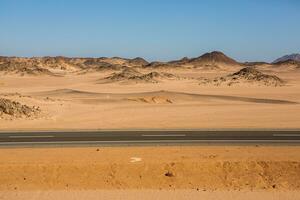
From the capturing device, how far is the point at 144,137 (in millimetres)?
26781

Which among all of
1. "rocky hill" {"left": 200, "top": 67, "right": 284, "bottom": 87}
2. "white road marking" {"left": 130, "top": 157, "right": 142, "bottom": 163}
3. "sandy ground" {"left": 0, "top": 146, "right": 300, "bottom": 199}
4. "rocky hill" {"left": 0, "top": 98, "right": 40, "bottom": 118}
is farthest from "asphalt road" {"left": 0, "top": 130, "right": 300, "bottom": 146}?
"rocky hill" {"left": 200, "top": 67, "right": 284, "bottom": 87}

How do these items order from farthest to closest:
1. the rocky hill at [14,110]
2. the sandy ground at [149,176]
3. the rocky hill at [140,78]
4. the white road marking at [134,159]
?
the rocky hill at [140,78] → the rocky hill at [14,110] → the white road marking at [134,159] → the sandy ground at [149,176]

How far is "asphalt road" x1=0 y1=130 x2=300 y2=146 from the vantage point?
25047 millimetres

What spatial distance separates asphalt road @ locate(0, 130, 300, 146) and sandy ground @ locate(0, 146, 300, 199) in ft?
13.9

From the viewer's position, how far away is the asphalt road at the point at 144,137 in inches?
986

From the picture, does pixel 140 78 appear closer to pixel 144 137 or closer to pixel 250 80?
pixel 250 80

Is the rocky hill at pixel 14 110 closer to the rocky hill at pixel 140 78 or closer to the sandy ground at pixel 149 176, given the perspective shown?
the sandy ground at pixel 149 176

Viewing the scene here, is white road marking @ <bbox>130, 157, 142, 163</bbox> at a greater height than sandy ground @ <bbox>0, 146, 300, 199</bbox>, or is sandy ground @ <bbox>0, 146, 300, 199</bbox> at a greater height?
white road marking @ <bbox>130, 157, 142, 163</bbox>

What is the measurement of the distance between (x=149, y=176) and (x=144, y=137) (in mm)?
8247

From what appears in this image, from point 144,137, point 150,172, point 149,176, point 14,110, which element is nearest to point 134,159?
point 150,172

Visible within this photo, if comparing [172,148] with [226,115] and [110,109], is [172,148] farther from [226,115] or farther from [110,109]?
[110,109]

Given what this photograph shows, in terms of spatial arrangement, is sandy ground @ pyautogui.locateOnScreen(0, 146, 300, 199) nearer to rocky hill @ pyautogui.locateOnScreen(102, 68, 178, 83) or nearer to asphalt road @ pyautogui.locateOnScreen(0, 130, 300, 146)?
asphalt road @ pyautogui.locateOnScreen(0, 130, 300, 146)

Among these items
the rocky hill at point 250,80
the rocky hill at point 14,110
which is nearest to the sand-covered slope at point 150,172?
the rocky hill at point 14,110

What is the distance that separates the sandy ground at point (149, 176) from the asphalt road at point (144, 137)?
4.23 m
